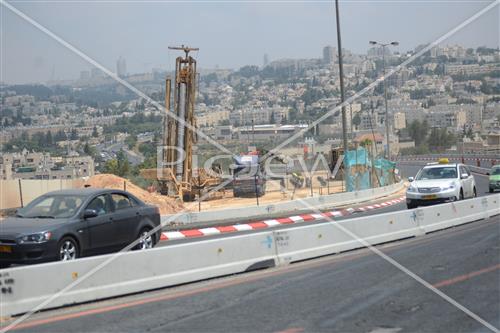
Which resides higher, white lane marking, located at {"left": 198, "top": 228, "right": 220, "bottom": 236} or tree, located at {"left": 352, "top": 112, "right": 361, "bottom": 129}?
tree, located at {"left": 352, "top": 112, "right": 361, "bottom": 129}

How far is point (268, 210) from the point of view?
2997 centimetres

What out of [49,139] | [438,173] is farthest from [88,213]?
[49,139]

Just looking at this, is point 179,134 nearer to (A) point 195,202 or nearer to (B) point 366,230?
(A) point 195,202

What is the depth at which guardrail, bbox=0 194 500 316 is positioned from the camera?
925 cm

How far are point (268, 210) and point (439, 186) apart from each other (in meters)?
8.32

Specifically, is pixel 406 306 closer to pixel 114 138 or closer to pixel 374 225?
pixel 374 225

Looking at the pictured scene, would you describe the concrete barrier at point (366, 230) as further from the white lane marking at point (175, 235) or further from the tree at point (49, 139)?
the tree at point (49, 139)

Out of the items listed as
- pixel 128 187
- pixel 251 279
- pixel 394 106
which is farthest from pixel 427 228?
pixel 394 106

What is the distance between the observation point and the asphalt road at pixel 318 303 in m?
8.42

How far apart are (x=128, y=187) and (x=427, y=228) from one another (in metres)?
21.1

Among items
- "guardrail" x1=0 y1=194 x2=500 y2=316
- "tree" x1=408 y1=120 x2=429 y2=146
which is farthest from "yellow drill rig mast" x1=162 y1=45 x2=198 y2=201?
"tree" x1=408 y1=120 x2=429 y2=146

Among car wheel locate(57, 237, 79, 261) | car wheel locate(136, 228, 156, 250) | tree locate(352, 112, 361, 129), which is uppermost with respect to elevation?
tree locate(352, 112, 361, 129)

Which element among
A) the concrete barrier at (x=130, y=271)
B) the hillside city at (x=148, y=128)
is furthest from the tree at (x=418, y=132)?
the concrete barrier at (x=130, y=271)

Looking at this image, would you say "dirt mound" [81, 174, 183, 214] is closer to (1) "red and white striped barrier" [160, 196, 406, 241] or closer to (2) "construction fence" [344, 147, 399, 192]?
(1) "red and white striped barrier" [160, 196, 406, 241]
